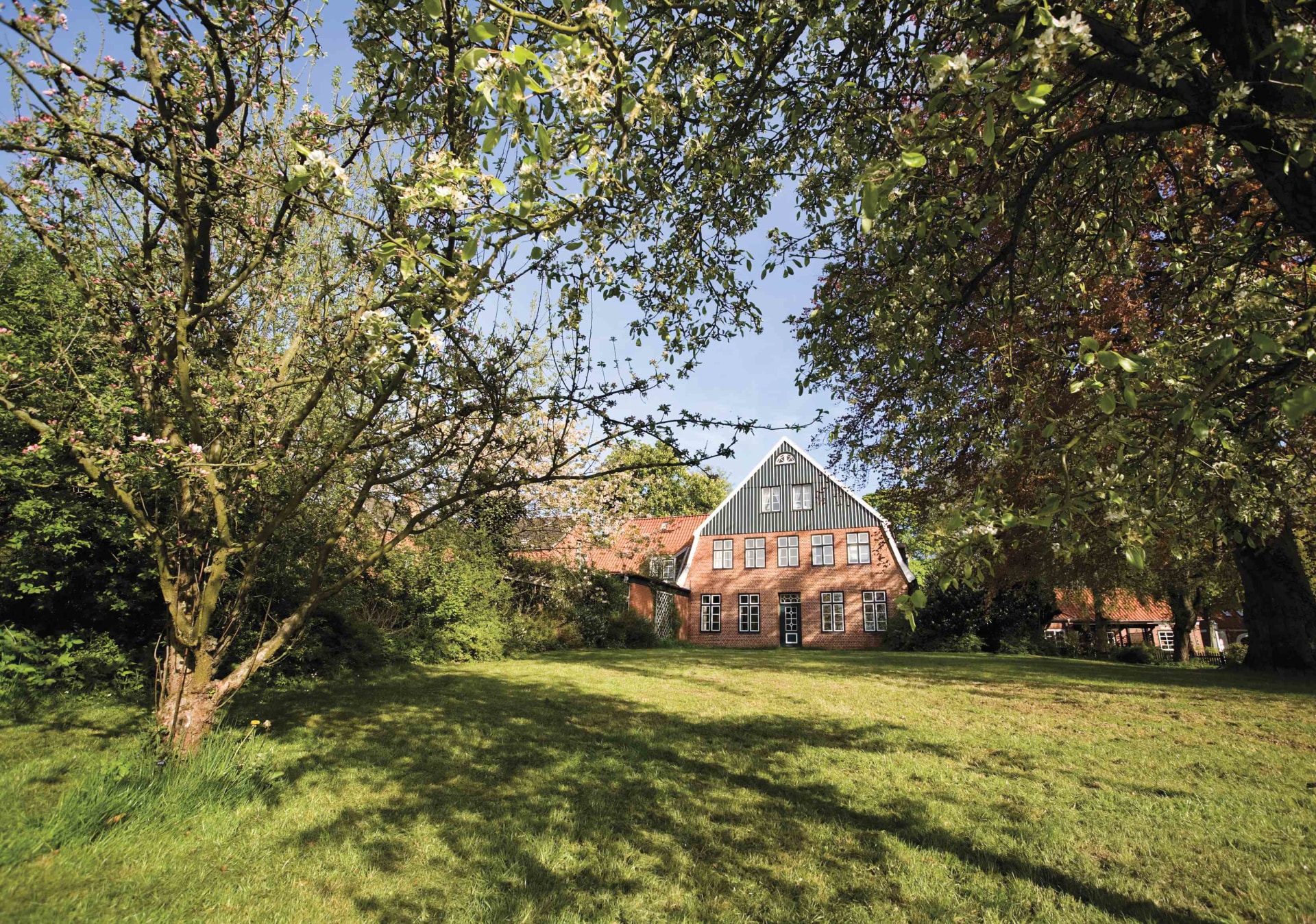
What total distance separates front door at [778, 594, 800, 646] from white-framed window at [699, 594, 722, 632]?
3056 millimetres

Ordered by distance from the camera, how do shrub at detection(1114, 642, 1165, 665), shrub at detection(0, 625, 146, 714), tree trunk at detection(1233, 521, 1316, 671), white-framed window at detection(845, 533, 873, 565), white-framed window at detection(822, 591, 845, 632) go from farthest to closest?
white-framed window at detection(822, 591, 845, 632) < white-framed window at detection(845, 533, 873, 565) < shrub at detection(1114, 642, 1165, 665) < tree trunk at detection(1233, 521, 1316, 671) < shrub at detection(0, 625, 146, 714)

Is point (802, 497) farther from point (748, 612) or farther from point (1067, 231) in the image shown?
point (1067, 231)

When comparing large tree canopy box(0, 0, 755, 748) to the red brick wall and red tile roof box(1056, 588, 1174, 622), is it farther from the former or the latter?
red tile roof box(1056, 588, 1174, 622)

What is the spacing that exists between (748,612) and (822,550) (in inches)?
191

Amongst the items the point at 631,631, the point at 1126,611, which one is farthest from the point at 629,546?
the point at 1126,611

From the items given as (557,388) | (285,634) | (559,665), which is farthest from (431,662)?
(557,388)

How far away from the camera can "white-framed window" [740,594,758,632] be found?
3069 centimetres

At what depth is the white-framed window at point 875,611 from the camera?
28172 millimetres

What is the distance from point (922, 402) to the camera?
184 inches

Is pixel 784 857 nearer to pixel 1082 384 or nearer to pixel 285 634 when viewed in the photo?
pixel 1082 384

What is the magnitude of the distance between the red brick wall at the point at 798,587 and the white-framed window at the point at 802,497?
1359 millimetres

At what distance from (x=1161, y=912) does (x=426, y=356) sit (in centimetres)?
515

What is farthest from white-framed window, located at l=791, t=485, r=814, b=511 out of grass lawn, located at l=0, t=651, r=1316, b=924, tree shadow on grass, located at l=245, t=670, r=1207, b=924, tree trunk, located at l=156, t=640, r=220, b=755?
tree trunk, located at l=156, t=640, r=220, b=755

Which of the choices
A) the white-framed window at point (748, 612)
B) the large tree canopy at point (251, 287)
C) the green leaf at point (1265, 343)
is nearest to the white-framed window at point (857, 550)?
the white-framed window at point (748, 612)
